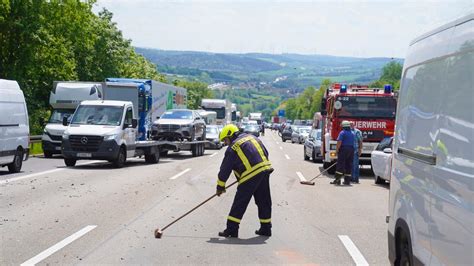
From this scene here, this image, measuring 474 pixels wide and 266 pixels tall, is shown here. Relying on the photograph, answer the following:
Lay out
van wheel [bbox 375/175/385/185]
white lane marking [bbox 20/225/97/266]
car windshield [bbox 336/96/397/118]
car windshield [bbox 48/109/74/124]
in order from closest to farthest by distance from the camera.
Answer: white lane marking [bbox 20/225/97/266]
van wheel [bbox 375/175/385/185]
car windshield [bbox 336/96/397/118]
car windshield [bbox 48/109/74/124]

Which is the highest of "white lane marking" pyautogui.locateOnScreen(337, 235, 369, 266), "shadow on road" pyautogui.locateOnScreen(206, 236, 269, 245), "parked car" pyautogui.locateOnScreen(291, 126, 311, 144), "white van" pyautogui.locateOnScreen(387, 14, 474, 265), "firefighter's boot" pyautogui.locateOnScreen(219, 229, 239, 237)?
"white van" pyautogui.locateOnScreen(387, 14, 474, 265)

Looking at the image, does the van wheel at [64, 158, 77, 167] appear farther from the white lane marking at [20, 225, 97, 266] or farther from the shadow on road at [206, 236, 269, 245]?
the shadow on road at [206, 236, 269, 245]

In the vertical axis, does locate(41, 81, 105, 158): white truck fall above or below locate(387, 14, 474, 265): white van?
below

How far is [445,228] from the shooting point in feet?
14.5

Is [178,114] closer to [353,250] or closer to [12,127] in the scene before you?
[12,127]

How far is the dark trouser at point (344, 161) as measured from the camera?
1880 cm

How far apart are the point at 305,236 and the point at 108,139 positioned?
13.8 meters

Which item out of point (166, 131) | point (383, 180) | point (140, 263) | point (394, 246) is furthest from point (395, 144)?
point (166, 131)

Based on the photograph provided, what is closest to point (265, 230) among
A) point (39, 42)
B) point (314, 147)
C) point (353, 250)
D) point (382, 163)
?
point (353, 250)

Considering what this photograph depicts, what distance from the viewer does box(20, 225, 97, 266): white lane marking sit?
7918mm

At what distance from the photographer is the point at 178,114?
3200 centimetres

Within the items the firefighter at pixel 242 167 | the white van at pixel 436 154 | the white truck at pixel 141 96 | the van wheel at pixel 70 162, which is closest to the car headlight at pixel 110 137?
the van wheel at pixel 70 162

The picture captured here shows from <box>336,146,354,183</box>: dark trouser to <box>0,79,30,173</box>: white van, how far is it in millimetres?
8952

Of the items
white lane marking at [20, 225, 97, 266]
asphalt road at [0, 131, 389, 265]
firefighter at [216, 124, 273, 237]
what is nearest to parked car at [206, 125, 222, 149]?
asphalt road at [0, 131, 389, 265]
